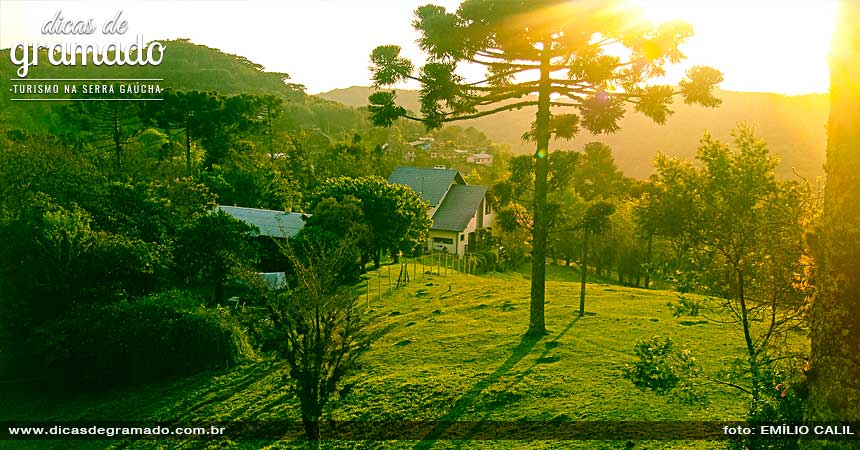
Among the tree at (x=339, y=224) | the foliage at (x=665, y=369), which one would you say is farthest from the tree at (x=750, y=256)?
the tree at (x=339, y=224)

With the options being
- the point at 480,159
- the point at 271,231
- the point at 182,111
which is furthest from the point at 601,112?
the point at 480,159

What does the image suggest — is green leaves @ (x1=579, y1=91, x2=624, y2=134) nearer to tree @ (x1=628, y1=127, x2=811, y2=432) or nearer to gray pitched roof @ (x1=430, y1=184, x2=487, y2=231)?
tree @ (x1=628, y1=127, x2=811, y2=432)

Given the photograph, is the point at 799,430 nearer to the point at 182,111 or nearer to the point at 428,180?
the point at 182,111

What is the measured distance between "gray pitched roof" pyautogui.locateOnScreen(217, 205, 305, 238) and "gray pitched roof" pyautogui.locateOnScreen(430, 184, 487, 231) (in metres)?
12.1

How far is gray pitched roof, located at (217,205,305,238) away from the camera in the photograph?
30.9m

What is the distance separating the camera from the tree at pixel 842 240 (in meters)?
3.07

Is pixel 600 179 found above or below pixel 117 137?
above

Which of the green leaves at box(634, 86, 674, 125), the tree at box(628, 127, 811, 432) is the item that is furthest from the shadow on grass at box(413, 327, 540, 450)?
the green leaves at box(634, 86, 674, 125)

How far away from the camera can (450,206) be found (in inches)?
1729

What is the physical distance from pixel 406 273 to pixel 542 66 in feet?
45.5

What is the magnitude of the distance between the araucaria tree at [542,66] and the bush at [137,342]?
8.10m

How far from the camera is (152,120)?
42.4 m

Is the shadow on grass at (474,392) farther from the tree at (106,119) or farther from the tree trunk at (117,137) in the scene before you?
the tree at (106,119)

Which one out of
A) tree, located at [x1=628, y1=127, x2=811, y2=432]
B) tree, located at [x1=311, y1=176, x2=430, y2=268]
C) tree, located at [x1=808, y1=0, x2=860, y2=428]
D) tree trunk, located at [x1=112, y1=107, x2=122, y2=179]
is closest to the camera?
tree, located at [x1=808, y1=0, x2=860, y2=428]
